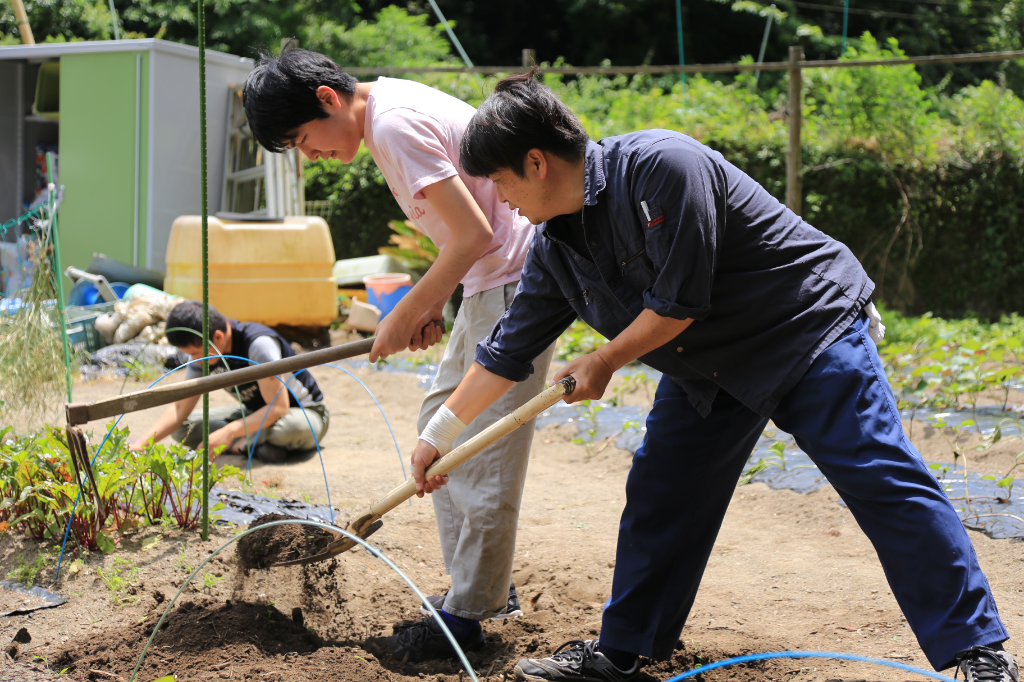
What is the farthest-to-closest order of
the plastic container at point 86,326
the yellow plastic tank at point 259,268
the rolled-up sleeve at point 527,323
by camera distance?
the yellow plastic tank at point 259,268 < the plastic container at point 86,326 < the rolled-up sleeve at point 527,323

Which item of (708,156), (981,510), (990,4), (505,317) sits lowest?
(981,510)

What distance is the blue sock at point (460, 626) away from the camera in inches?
88.2

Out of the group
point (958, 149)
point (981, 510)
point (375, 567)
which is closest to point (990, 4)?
point (958, 149)

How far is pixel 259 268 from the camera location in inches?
266

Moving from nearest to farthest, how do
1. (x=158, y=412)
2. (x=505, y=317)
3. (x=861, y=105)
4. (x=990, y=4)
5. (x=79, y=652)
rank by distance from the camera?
(x=505, y=317) < (x=79, y=652) < (x=158, y=412) < (x=861, y=105) < (x=990, y=4)

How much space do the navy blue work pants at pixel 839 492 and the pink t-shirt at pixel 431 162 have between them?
22.6 inches

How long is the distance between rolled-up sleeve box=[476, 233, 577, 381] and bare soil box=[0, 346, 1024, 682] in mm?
494

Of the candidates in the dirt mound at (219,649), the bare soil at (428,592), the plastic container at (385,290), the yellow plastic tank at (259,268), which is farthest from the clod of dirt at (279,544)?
the plastic container at (385,290)

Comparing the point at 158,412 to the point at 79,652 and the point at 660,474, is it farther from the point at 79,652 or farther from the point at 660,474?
the point at 660,474

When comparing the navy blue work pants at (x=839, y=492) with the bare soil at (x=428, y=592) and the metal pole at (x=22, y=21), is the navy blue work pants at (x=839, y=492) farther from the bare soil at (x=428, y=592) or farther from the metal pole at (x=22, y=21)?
the metal pole at (x=22, y=21)

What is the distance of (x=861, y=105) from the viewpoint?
861cm

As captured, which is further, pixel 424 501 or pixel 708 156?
pixel 424 501

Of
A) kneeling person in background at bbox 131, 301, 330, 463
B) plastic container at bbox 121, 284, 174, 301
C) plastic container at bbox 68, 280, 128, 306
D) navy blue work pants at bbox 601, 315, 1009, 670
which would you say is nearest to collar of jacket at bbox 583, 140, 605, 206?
navy blue work pants at bbox 601, 315, 1009, 670

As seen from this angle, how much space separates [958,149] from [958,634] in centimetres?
842
